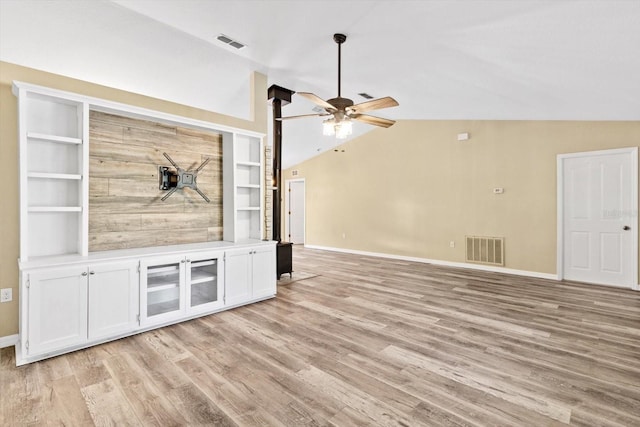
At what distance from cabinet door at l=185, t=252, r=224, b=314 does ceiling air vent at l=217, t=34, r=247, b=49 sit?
2.40 m

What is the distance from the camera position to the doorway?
10086mm

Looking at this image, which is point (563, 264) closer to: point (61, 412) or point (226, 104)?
point (226, 104)

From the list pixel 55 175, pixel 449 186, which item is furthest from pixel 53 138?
pixel 449 186

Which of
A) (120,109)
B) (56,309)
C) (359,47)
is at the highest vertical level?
(359,47)

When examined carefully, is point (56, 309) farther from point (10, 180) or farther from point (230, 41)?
point (230, 41)

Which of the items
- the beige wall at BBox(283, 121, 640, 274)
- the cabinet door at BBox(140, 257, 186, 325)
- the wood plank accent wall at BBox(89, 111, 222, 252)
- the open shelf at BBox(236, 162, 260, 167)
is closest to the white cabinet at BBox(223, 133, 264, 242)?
the open shelf at BBox(236, 162, 260, 167)

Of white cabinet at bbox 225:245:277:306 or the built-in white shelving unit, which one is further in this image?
white cabinet at bbox 225:245:277:306

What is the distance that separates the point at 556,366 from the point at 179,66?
4879 mm

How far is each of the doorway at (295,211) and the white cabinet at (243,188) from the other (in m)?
5.47

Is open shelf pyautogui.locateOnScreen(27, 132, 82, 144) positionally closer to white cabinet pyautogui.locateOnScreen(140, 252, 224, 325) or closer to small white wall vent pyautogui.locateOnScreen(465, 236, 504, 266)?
white cabinet pyautogui.locateOnScreen(140, 252, 224, 325)

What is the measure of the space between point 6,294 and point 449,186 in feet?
22.6

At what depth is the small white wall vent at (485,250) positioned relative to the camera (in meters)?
6.07

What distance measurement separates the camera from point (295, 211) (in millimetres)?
10273

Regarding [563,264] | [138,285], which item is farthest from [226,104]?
[563,264]
